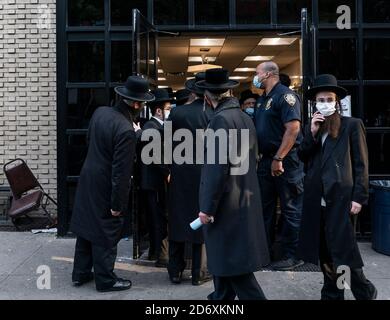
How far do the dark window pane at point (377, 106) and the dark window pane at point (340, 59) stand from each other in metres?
0.34

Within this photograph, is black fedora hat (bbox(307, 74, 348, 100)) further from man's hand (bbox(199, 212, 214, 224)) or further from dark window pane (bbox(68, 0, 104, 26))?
dark window pane (bbox(68, 0, 104, 26))

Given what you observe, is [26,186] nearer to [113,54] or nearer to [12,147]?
[12,147]

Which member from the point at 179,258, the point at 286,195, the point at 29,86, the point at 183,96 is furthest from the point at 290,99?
the point at 29,86

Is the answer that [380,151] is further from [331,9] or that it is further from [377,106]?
[331,9]

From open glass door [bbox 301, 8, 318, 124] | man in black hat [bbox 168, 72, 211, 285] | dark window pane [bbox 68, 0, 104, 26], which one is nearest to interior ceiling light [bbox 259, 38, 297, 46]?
open glass door [bbox 301, 8, 318, 124]

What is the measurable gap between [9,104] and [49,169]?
1.13m

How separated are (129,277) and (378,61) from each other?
174 inches

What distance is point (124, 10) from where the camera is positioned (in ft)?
23.8

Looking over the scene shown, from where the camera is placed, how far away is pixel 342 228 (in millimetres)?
4289

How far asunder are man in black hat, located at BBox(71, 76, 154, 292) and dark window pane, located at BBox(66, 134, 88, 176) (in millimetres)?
2163

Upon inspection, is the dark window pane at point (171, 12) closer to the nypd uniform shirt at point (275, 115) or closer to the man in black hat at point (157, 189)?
the man in black hat at point (157, 189)

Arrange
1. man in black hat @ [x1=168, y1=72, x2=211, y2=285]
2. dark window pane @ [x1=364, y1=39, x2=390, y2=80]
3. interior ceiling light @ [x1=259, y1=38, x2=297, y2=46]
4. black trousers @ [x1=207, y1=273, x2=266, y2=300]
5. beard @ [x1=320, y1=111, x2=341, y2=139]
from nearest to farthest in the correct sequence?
black trousers @ [x1=207, y1=273, x2=266, y2=300] < beard @ [x1=320, y1=111, x2=341, y2=139] < man in black hat @ [x1=168, y1=72, x2=211, y2=285] < dark window pane @ [x1=364, y1=39, x2=390, y2=80] < interior ceiling light @ [x1=259, y1=38, x2=297, y2=46]

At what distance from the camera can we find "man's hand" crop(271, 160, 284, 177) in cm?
569
